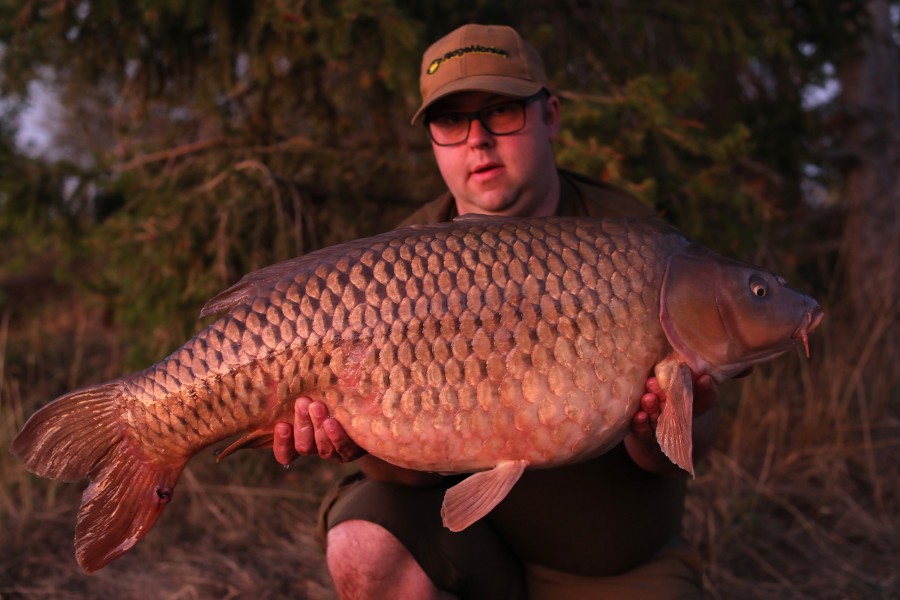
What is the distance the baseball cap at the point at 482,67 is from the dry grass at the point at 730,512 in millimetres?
1413

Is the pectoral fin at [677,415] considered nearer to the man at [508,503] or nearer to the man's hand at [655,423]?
the man's hand at [655,423]

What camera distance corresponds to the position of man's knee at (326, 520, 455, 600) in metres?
1.56

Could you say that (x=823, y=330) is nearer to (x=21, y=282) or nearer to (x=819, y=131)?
(x=819, y=131)

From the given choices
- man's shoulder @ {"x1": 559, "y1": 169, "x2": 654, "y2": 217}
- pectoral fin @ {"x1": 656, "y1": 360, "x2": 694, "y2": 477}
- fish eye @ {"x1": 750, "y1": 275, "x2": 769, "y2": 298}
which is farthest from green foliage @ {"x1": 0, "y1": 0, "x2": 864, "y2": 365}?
pectoral fin @ {"x1": 656, "y1": 360, "x2": 694, "y2": 477}

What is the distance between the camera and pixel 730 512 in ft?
8.20

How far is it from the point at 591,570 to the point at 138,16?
8.53 feet

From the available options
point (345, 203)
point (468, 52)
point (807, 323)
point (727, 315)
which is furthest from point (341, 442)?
point (345, 203)

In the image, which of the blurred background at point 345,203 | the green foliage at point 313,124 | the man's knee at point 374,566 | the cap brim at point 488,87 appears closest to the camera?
the man's knee at point 374,566

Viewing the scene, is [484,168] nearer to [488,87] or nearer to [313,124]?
[488,87]

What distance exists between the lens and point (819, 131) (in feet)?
12.3

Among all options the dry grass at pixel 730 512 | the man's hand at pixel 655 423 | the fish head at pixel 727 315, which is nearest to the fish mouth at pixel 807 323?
the fish head at pixel 727 315

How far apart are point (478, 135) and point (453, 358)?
65 centimetres

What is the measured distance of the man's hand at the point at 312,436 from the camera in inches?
52.6

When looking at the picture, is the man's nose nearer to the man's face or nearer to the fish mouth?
the man's face
